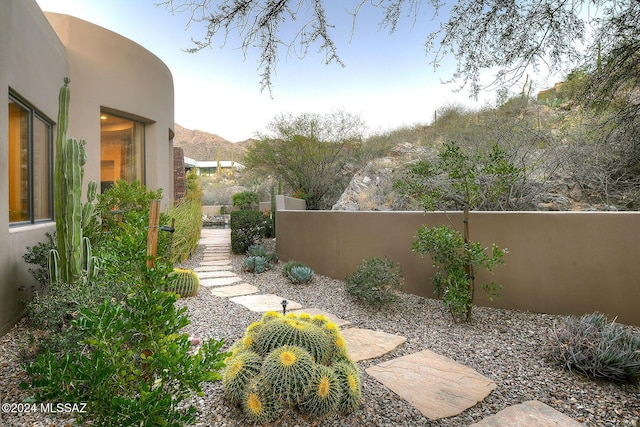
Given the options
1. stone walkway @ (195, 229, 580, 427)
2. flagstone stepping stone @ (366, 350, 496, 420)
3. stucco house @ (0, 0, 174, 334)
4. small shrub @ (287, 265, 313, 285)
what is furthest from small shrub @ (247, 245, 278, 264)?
flagstone stepping stone @ (366, 350, 496, 420)

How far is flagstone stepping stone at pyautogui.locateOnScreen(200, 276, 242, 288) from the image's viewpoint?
17.5 feet

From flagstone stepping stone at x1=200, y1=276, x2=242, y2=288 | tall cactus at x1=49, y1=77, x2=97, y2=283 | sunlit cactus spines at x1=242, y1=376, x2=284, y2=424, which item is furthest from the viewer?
flagstone stepping stone at x1=200, y1=276, x2=242, y2=288

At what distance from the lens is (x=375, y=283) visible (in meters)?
4.14

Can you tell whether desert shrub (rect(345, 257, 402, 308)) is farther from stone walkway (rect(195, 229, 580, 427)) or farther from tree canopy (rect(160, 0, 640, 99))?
tree canopy (rect(160, 0, 640, 99))

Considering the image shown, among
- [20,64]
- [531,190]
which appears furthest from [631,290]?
[20,64]

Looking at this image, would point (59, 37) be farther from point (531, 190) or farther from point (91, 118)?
point (531, 190)

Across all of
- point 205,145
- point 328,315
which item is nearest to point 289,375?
point 328,315

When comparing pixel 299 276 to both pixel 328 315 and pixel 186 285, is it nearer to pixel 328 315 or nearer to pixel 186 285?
pixel 328 315

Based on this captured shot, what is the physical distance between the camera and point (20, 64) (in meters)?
3.53

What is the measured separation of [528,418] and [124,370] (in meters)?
2.13

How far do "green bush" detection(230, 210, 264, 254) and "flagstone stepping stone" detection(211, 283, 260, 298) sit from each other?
9.31ft

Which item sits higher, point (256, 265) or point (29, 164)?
point (29, 164)

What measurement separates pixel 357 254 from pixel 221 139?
38.6 meters

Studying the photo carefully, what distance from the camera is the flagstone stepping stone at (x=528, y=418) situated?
190 cm
